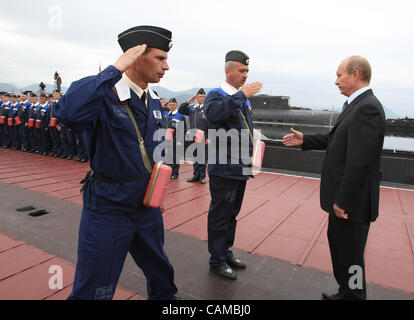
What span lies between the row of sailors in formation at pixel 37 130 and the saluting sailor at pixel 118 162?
7.05 m

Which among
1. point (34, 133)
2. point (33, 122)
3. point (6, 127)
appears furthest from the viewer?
point (6, 127)

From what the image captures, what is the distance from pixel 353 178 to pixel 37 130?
9458 mm

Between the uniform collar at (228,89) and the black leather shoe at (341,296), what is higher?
the uniform collar at (228,89)

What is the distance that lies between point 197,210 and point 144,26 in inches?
124

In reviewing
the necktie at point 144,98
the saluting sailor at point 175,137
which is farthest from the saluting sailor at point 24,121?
the necktie at point 144,98

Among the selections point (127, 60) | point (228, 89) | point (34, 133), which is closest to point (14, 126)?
point (34, 133)

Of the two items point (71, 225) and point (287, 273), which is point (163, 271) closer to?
point (287, 273)

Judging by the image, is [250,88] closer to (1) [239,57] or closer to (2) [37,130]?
(1) [239,57]

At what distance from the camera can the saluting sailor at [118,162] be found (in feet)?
4.83

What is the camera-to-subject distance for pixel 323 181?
2262 millimetres

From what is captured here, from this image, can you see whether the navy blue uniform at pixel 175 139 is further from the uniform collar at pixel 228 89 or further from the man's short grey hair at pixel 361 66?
the man's short grey hair at pixel 361 66

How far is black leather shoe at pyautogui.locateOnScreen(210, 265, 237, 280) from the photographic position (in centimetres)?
255

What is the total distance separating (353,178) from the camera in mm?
1920
